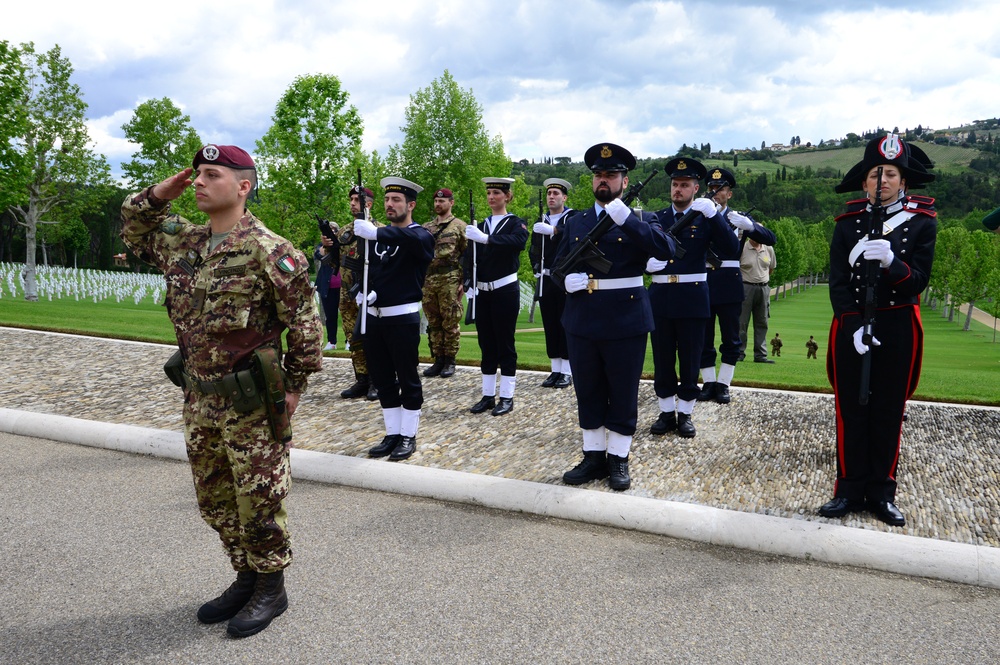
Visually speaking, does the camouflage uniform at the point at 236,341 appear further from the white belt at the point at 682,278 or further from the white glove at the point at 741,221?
the white glove at the point at 741,221

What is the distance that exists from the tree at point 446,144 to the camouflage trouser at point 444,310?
3328cm

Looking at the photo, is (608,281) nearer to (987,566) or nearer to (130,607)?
(987,566)

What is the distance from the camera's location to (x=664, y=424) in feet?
21.8

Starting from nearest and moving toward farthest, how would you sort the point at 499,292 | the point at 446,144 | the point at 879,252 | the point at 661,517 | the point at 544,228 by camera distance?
the point at 879,252
the point at 661,517
the point at 499,292
the point at 544,228
the point at 446,144

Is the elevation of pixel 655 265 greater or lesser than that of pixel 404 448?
greater

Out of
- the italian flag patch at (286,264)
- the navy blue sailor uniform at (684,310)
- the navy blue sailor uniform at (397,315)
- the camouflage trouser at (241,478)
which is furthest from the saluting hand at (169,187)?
the navy blue sailor uniform at (684,310)

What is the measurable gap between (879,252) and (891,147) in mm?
742

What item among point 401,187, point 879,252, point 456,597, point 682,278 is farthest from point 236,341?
point 682,278

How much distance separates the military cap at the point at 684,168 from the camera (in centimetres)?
663

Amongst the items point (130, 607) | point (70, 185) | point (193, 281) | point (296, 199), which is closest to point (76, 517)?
point (130, 607)

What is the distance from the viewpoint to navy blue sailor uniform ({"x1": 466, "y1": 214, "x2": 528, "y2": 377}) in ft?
25.0

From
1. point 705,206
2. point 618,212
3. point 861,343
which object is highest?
point 705,206

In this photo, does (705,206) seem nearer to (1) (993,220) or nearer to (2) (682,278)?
(2) (682,278)

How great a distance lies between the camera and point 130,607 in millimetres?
3545
